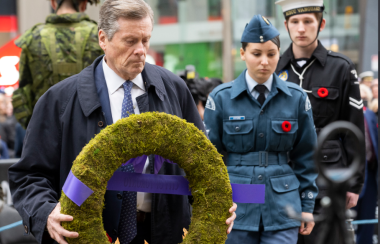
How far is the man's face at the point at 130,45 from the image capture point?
7.88 feet

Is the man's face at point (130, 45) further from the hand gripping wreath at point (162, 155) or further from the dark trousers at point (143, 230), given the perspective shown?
the dark trousers at point (143, 230)

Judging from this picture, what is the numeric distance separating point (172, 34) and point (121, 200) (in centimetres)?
1505

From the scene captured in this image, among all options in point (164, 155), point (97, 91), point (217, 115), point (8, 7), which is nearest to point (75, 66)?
point (217, 115)

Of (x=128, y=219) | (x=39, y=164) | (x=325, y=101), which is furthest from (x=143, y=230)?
(x=325, y=101)

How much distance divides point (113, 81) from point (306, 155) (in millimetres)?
1705

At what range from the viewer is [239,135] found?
3.51 m

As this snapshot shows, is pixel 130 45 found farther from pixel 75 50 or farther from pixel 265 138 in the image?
pixel 75 50

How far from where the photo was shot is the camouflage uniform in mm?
4516

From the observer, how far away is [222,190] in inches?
89.1

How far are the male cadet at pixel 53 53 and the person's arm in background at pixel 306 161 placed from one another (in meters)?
2.06

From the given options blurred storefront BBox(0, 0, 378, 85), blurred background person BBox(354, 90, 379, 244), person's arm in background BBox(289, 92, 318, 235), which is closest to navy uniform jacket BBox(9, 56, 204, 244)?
person's arm in background BBox(289, 92, 318, 235)

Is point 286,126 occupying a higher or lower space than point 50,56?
lower

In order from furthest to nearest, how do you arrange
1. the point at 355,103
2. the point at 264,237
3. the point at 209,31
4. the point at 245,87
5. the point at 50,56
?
the point at 209,31 → the point at 50,56 → the point at 355,103 → the point at 245,87 → the point at 264,237

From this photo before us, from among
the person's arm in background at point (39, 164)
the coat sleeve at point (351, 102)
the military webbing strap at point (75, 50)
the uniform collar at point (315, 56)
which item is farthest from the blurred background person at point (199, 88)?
the person's arm in background at point (39, 164)
